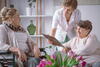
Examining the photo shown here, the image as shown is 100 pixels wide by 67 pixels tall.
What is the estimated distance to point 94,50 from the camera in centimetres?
301

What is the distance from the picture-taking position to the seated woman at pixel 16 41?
293 centimetres

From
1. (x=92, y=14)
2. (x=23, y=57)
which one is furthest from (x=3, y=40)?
(x=92, y=14)

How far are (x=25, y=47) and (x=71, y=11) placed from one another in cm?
82

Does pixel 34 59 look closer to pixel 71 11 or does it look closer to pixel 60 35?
pixel 60 35

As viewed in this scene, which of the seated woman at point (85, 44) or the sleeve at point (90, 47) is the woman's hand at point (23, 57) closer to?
the seated woman at point (85, 44)

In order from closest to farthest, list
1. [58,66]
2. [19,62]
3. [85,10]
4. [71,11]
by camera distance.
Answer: [58,66]
[19,62]
[71,11]
[85,10]

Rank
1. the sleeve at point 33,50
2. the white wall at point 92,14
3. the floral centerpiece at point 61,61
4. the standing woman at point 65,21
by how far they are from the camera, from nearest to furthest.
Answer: the floral centerpiece at point 61,61 → the sleeve at point 33,50 → the standing woman at point 65,21 → the white wall at point 92,14

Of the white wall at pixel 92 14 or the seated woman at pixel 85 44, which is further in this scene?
the white wall at pixel 92 14

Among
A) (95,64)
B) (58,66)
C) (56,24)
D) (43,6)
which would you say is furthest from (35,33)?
(58,66)

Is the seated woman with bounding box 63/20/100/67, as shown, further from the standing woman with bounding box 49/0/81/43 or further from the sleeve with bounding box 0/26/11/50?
the sleeve with bounding box 0/26/11/50

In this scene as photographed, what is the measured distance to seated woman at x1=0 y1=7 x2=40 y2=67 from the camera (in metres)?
2.93

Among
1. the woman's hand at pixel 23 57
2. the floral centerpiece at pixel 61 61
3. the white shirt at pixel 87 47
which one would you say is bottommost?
the woman's hand at pixel 23 57

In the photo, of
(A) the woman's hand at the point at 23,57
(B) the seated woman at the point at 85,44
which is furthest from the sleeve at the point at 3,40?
(B) the seated woman at the point at 85,44

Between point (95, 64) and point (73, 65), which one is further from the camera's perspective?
point (95, 64)
